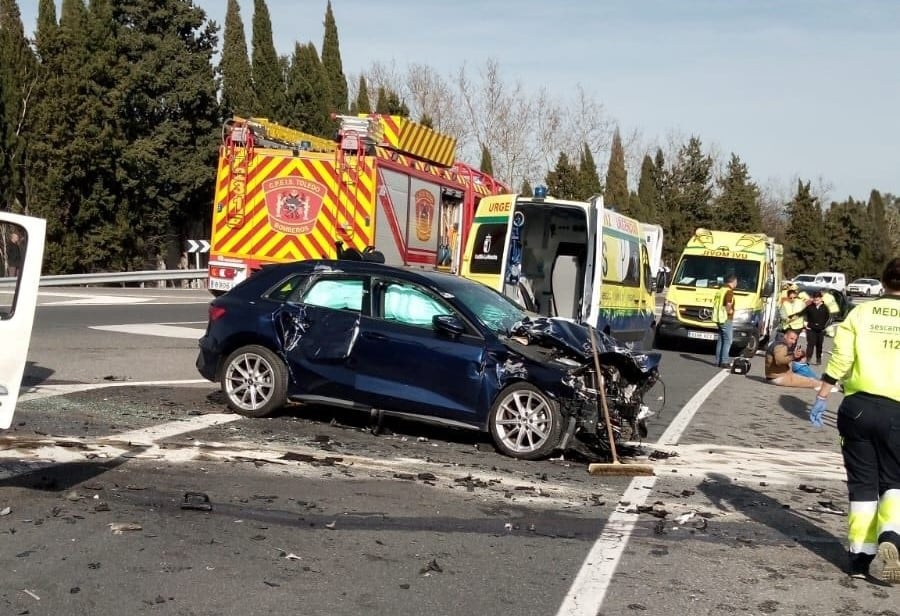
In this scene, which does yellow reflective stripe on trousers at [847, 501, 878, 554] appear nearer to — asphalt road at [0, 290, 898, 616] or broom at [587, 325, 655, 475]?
asphalt road at [0, 290, 898, 616]

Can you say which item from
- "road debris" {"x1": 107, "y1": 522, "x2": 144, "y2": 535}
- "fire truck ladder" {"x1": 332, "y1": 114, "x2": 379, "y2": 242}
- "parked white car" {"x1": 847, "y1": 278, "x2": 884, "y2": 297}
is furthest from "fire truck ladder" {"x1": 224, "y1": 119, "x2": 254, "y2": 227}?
"parked white car" {"x1": 847, "y1": 278, "x2": 884, "y2": 297}

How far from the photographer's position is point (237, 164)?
51.8 feet

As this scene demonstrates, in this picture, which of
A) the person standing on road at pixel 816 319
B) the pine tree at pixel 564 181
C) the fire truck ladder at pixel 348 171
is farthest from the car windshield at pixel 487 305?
the pine tree at pixel 564 181

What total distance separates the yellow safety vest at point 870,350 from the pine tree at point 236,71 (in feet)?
133

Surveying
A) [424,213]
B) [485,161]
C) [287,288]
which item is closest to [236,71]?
[485,161]

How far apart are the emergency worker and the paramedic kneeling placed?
10 centimetres

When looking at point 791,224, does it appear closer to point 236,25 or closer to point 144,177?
point 236,25

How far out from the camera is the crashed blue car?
8531 mm

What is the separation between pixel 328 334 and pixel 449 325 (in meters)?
1.17

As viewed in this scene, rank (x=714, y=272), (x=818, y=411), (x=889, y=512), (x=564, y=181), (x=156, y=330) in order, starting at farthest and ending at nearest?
1. (x=564, y=181)
2. (x=714, y=272)
3. (x=156, y=330)
4. (x=818, y=411)
5. (x=889, y=512)

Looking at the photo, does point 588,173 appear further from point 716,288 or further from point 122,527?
point 122,527

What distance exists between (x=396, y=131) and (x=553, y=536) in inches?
426

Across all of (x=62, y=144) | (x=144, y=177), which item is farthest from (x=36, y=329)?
(x=144, y=177)

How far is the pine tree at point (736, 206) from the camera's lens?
59062mm
